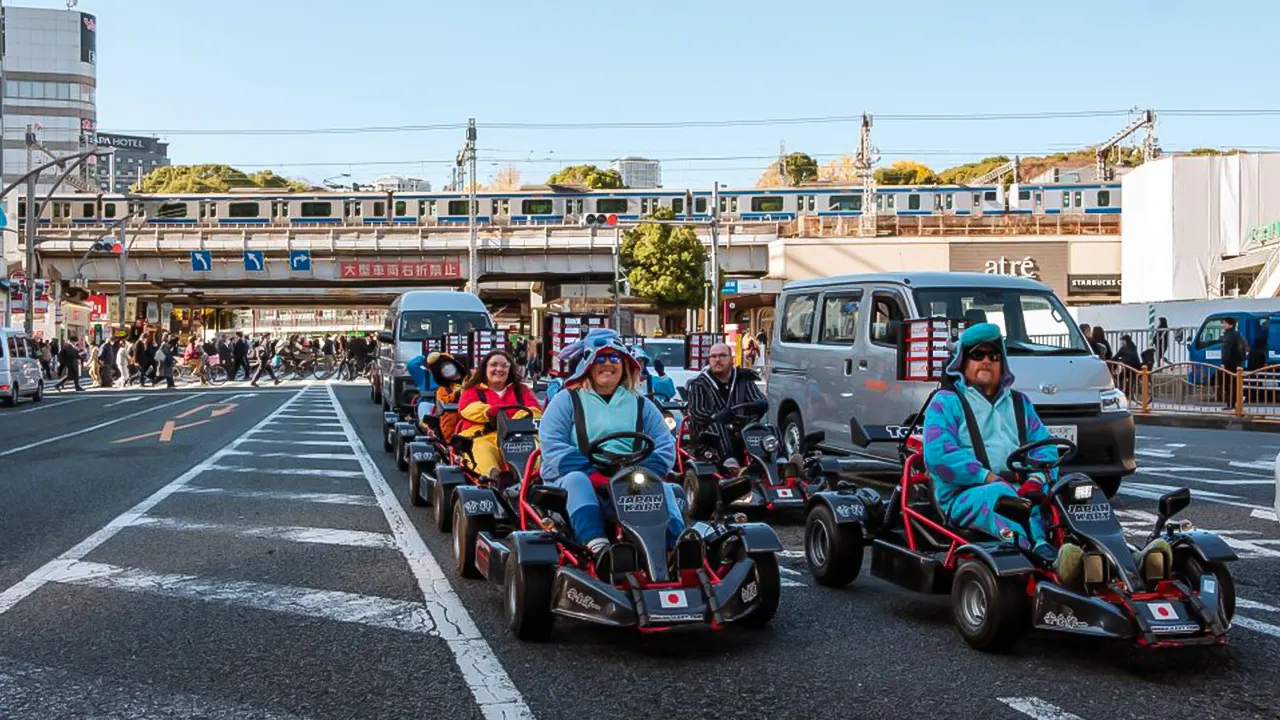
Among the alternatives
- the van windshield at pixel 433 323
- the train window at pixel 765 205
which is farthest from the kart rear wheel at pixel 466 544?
the train window at pixel 765 205

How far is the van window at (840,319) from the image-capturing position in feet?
40.5

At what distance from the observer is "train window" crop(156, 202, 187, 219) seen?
217 feet

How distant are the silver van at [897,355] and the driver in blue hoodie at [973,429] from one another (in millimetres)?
4335

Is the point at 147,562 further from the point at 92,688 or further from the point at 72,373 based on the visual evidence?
the point at 72,373

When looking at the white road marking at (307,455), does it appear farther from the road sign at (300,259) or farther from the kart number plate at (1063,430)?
the road sign at (300,259)

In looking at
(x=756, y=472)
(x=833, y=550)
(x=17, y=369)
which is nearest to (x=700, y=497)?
(x=756, y=472)

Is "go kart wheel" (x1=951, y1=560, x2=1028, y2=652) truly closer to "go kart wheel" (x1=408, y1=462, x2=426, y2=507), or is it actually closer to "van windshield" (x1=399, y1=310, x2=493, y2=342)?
"go kart wheel" (x1=408, y1=462, x2=426, y2=507)

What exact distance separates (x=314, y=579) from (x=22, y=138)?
4813 inches

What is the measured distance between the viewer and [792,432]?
13328mm

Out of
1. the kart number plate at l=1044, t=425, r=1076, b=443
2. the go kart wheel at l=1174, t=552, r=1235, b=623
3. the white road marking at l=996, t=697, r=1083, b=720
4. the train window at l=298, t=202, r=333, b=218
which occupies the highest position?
the train window at l=298, t=202, r=333, b=218

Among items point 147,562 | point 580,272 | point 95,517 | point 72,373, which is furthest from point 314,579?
point 580,272

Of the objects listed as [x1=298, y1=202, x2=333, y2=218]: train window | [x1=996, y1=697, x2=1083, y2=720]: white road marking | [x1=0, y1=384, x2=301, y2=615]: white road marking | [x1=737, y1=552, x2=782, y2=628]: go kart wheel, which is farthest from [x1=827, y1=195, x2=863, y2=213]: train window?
[x1=996, y1=697, x2=1083, y2=720]: white road marking

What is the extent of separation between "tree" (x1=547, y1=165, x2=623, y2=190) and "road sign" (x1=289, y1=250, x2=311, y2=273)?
4693 centimetres

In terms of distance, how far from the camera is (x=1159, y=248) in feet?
175
